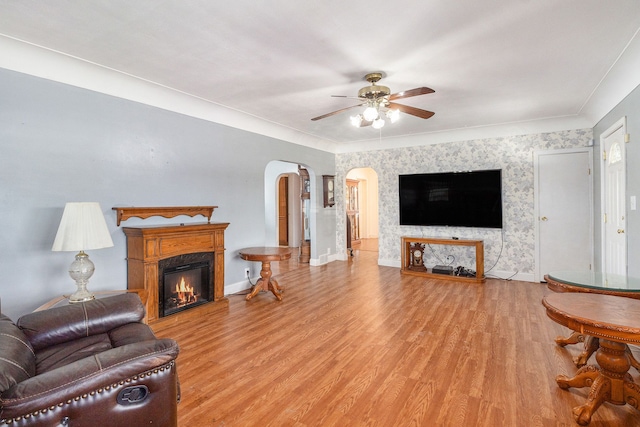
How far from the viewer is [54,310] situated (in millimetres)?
1949

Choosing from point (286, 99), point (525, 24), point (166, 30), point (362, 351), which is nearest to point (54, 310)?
point (166, 30)

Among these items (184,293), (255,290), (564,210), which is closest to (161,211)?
(184,293)

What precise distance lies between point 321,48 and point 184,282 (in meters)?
2.82

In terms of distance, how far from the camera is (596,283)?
240 cm

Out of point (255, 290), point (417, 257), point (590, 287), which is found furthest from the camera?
point (417, 257)

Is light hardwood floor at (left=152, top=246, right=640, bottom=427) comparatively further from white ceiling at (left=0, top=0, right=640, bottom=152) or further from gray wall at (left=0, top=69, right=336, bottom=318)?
white ceiling at (left=0, top=0, right=640, bottom=152)

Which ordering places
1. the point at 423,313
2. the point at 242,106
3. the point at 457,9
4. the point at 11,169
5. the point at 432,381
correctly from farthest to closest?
the point at 242,106, the point at 423,313, the point at 11,169, the point at 432,381, the point at 457,9

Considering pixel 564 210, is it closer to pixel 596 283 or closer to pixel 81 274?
pixel 596 283

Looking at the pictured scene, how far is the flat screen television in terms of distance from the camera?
5.19m

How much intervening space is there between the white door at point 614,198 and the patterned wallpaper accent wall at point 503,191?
3.15 feet

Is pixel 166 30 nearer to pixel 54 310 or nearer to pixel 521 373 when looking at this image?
pixel 54 310

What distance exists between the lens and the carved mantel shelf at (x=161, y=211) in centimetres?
313

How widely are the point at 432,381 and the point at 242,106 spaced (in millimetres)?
3705

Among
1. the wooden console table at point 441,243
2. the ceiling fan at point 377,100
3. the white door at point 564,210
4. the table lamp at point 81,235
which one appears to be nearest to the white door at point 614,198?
the white door at point 564,210
